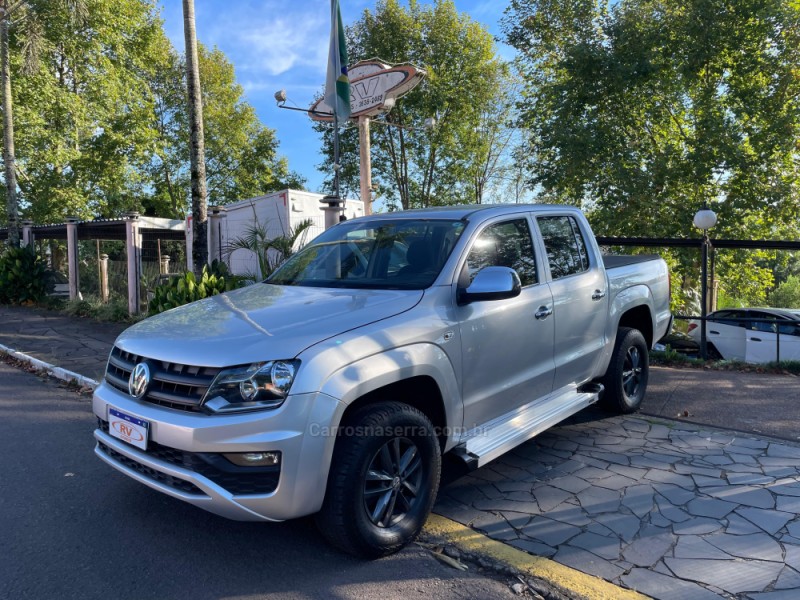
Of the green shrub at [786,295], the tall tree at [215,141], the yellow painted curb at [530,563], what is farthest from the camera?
the green shrub at [786,295]

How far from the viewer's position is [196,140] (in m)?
9.33

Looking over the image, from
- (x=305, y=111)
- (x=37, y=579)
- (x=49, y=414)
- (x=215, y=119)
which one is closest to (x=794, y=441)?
(x=37, y=579)

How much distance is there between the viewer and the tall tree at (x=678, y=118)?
12453mm

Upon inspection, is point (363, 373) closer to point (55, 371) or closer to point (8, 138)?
point (55, 371)

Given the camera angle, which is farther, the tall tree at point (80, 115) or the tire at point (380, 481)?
the tall tree at point (80, 115)

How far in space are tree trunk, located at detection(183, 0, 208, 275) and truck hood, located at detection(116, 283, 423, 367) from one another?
6308 mm

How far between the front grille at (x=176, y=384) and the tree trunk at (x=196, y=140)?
693cm

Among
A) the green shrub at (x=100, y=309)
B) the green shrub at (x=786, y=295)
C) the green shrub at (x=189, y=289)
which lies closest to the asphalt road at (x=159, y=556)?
the green shrub at (x=189, y=289)

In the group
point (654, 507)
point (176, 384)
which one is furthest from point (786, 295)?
point (176, 384)

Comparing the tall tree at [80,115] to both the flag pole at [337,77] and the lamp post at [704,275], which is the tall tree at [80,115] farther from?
the lamp post at [704,275]

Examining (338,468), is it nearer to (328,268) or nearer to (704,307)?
(328,268)

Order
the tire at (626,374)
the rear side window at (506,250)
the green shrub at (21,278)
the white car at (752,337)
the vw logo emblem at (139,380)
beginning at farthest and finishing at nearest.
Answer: the green shrub at (21,278) → the white car at (752,337) → the tire at (626,374) → the rear side window at (506,250) → the vw logo emblem at (139,380)

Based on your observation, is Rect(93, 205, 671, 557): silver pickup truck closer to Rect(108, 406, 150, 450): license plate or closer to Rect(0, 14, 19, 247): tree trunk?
Rect(108, 406, 150, 450): license plate

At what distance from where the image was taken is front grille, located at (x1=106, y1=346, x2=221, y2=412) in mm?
2580
